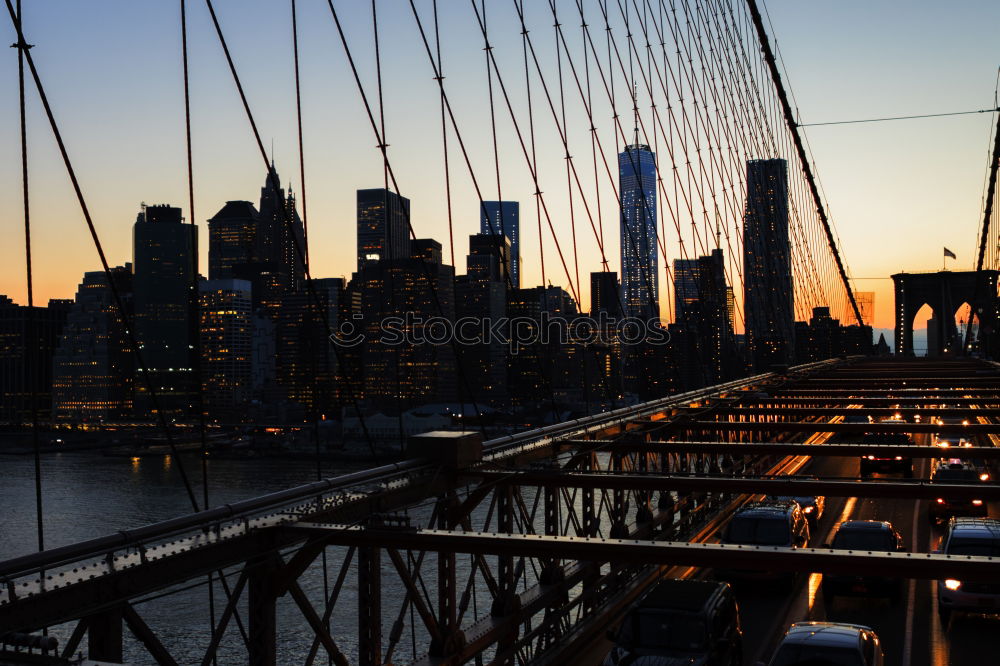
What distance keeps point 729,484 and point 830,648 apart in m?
2.25

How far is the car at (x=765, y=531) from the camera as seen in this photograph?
55.9 feet

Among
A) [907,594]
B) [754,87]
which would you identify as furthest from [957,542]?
[754,87]

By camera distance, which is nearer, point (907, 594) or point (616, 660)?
point (616, 660)

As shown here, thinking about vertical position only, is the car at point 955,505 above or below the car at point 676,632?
below

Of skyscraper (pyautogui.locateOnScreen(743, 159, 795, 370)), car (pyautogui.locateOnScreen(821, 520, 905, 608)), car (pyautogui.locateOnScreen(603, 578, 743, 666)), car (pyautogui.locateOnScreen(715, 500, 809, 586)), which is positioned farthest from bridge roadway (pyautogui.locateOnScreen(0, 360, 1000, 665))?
skyscraper (pyautogui.locateOnScreen(743, 159, 795, 370))

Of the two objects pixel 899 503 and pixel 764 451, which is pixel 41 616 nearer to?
pixel 764 451

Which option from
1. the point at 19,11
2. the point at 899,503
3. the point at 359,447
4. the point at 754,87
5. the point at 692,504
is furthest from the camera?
the point at 359,447

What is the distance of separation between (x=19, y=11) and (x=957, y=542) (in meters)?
15.4

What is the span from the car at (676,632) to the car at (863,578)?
14.9 ft

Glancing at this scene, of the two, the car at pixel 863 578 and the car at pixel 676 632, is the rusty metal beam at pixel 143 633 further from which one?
the car at pixel 863 578

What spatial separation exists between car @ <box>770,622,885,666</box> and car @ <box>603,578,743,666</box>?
0.82m

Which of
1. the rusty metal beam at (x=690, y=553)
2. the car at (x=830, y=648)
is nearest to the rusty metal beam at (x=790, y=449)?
the car at (x=830, y=648)

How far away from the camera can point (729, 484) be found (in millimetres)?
10039

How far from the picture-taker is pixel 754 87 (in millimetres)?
67438
